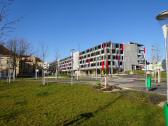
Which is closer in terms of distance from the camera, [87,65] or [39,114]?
[39,114]

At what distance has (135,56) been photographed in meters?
129

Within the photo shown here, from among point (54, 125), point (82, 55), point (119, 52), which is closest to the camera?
point (54, 125)

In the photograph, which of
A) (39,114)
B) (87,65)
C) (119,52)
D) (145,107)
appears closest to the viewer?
(39,114)

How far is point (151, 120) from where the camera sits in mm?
9391

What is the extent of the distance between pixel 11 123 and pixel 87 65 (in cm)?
13064

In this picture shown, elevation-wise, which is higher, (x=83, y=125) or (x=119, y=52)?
(x=119, y=52)

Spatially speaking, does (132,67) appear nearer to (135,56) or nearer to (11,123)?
(135,56)

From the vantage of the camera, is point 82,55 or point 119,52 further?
point 82,55

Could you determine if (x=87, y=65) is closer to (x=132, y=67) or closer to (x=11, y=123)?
(x=132, y=67)

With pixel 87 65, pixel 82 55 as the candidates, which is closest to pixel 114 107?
pixel 87 65

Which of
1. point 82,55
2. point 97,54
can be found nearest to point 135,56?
point 97,54

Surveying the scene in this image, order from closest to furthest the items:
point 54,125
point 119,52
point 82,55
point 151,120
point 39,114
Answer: point 54,125, point 151,120, point 39,114, point 119,52, point 82,55

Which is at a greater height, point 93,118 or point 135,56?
point 135,56

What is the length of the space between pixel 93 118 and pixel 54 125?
1712 millimetres
